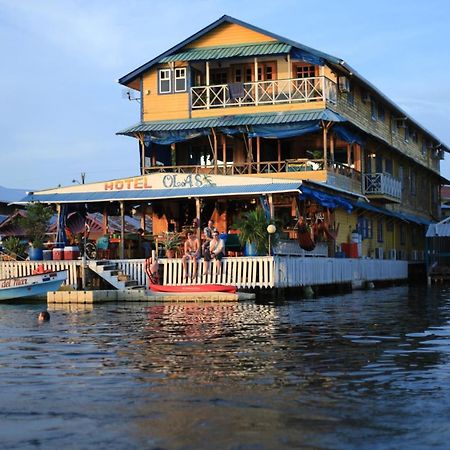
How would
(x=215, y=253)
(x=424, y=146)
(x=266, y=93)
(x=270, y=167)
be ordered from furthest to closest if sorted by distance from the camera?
(x=424, y=146) → (x=266, y=93) → (x=270, y=167) → (x=215, y=253)

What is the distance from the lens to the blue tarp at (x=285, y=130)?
106 ft

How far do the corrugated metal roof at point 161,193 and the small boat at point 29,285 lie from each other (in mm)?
4026

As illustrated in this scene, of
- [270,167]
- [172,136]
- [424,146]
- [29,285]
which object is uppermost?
[424,146]

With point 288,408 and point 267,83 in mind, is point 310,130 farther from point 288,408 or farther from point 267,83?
point 288,408

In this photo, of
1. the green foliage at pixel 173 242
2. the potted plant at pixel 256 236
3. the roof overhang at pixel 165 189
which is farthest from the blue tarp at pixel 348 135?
the potted plant at pixel 256 236

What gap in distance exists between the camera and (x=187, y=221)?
3403 cm

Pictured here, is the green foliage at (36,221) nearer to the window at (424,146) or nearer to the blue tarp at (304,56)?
the blue tarp at (304,56)

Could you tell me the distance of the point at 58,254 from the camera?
26.8m

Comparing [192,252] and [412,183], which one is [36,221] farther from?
[412,183]

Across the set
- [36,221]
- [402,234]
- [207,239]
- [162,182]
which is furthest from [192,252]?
[402,234]

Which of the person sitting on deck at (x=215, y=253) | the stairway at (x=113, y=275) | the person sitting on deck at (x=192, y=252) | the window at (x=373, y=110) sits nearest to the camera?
the person sitting on deck at (x=215, y=253)

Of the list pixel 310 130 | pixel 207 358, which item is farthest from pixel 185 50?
pixel 207 358

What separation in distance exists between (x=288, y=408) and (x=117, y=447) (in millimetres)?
1894

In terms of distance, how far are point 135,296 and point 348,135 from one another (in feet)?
45.6
